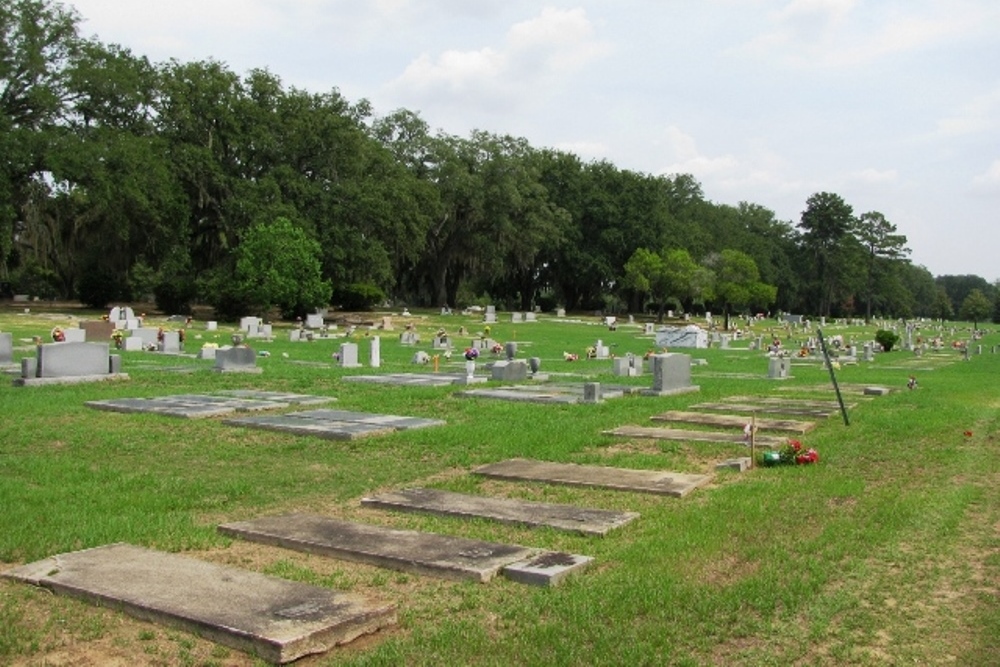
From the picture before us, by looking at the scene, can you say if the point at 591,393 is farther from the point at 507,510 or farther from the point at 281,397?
the point at 507,510

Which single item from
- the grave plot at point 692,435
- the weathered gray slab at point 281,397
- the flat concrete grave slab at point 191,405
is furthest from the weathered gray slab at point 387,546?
the weathered gray slab at point 281,397

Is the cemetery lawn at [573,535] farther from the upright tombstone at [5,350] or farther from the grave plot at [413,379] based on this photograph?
the upright tombstone at [5,350]

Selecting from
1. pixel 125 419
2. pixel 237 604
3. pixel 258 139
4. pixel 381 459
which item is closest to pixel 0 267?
pixel 258 139

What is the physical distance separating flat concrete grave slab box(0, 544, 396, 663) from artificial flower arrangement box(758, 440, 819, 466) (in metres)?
5.45

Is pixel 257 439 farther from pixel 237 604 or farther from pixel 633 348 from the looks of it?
pixel 633 348

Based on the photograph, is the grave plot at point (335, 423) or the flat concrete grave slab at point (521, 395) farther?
the flat concrete grave slab at point (521, 395)

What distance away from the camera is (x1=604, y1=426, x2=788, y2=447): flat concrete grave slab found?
10.2 m

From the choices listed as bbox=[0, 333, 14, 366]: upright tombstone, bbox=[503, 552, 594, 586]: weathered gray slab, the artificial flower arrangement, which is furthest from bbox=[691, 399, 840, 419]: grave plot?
bbox=[0, 333, 14, 366]: upright tombstone

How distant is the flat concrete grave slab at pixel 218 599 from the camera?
13.5 feet

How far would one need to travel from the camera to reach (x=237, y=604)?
452 centimetres

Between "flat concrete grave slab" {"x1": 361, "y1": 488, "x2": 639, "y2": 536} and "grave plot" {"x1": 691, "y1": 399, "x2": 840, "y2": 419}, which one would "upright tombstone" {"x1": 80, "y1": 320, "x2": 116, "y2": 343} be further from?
"flat concrete grave slab" {"x1": 361, "y1": 488, "x2": 639, "y2": 536}

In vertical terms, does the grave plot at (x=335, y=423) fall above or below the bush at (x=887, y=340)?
below

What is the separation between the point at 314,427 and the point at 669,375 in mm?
7196

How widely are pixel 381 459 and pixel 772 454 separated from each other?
12.7 feet
